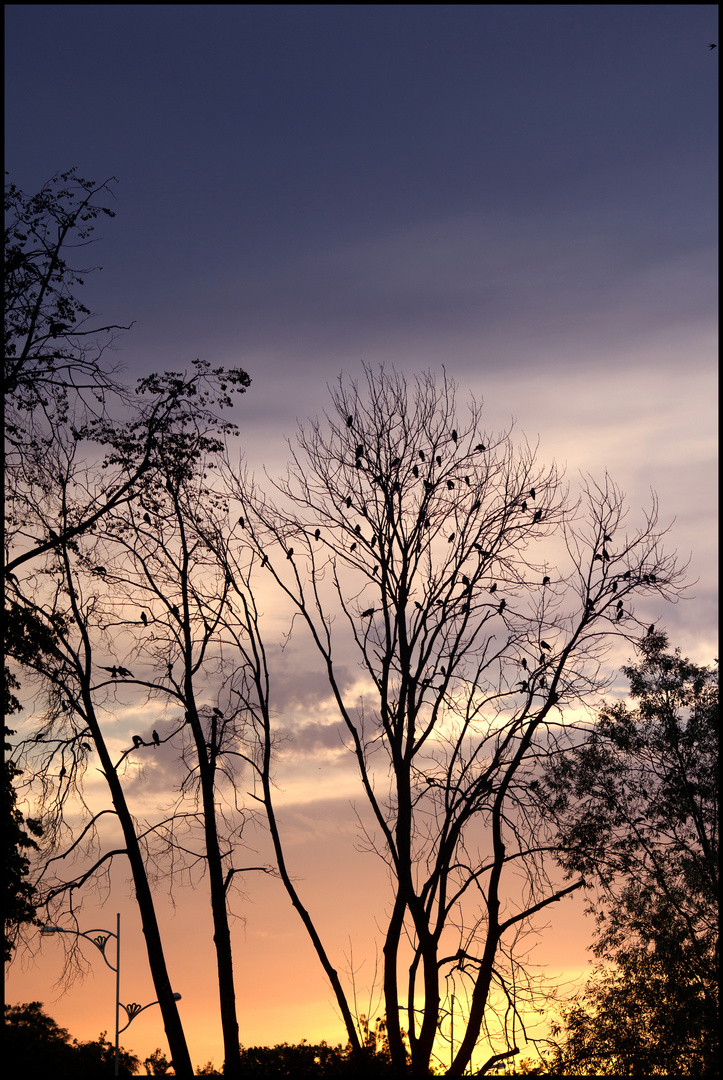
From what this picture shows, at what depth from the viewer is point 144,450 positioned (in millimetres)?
18375

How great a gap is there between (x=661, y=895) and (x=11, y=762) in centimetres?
1640

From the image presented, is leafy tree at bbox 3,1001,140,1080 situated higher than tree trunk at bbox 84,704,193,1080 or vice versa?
tree trunk at bbox 84,704,193,1080

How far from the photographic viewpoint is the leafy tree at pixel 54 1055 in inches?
841

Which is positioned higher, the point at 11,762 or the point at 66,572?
the point at 66,572

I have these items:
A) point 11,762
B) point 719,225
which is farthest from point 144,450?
point 719,225

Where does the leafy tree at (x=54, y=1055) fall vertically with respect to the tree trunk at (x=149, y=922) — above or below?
below

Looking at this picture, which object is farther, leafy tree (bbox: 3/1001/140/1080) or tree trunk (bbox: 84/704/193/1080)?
leafy tree (bbox: 3/1001/140/1080)

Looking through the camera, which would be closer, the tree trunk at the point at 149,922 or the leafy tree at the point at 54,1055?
the tree trunk at the point at 149,922

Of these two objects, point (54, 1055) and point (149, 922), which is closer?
point (149, 922)

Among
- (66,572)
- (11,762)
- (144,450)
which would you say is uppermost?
(144,450)

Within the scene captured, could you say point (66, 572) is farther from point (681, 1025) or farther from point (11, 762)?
point (681, 1025)

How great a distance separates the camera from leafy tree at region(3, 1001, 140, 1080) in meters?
21.4

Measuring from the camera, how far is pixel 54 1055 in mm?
23031

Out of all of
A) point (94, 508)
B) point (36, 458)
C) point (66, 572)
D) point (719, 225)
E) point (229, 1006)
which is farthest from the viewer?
point (66, 572)
